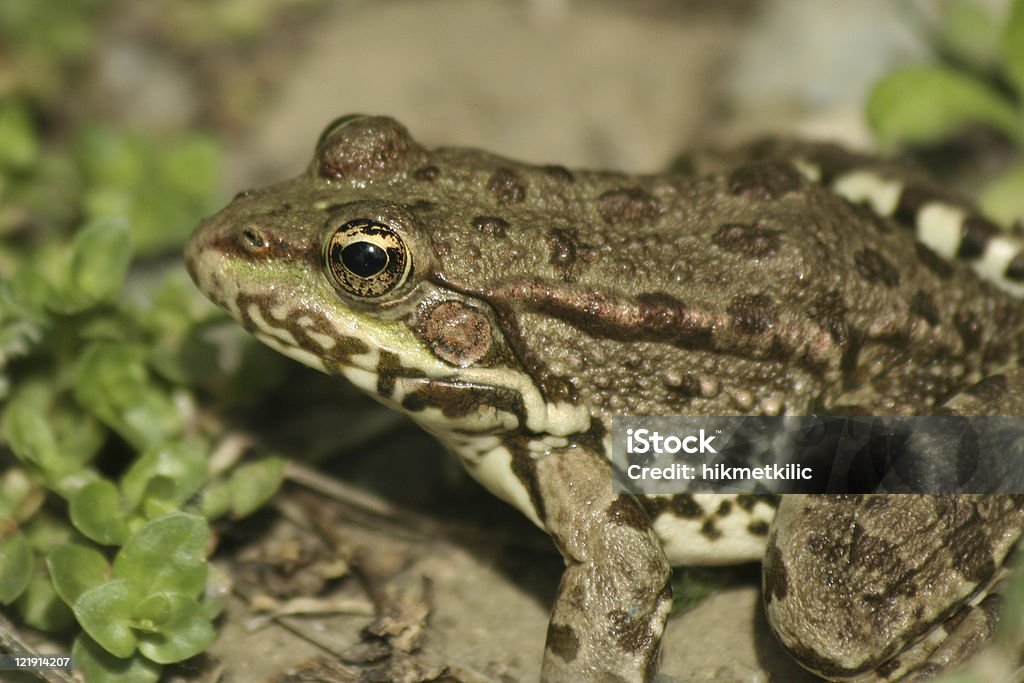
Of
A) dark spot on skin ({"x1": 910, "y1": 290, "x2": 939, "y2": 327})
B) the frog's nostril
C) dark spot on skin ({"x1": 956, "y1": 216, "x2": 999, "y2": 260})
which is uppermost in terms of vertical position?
dark spot on skin ({"x1": 956, "y1": 216, "x2": 999, "y2": 260})

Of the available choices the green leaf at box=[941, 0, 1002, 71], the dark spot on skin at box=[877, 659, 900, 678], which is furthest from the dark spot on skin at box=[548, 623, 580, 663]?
the green leaf at box=[941, 0, 1002, 71]

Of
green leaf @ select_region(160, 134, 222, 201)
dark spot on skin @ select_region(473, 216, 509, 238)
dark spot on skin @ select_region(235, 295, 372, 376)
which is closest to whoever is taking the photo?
dark spot on skin @ select_region(235, 295, 372, 376)

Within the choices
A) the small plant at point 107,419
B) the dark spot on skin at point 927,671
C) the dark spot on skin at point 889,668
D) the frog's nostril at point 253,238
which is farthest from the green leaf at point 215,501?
the dark spot on skin at point 927,671

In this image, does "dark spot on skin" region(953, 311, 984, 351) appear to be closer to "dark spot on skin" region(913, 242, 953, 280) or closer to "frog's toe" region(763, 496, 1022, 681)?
"dark spot on skin" region(913, 242, 953, 280)

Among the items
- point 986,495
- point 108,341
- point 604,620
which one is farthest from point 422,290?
point 986,495

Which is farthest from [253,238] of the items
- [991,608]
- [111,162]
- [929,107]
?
[929,107]

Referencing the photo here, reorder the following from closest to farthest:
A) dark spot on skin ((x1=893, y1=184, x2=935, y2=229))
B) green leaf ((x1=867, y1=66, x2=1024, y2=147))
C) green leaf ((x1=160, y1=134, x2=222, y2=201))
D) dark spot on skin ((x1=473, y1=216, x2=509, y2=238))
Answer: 1. dark spot on skin ((x1=473, y1=216, x2=509, y2=238))
2. dark spot on skin ((x1=893, y1=184, x2=935, y2=229))
3. green leaf ((x1=867, y1=66, x2=1024, y2=147))
4. green leaf ((x1=160, y1=134, x2=222, y2=201))

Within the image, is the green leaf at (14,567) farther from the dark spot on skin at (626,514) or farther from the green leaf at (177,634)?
the dark spot on skin at (626,514)
